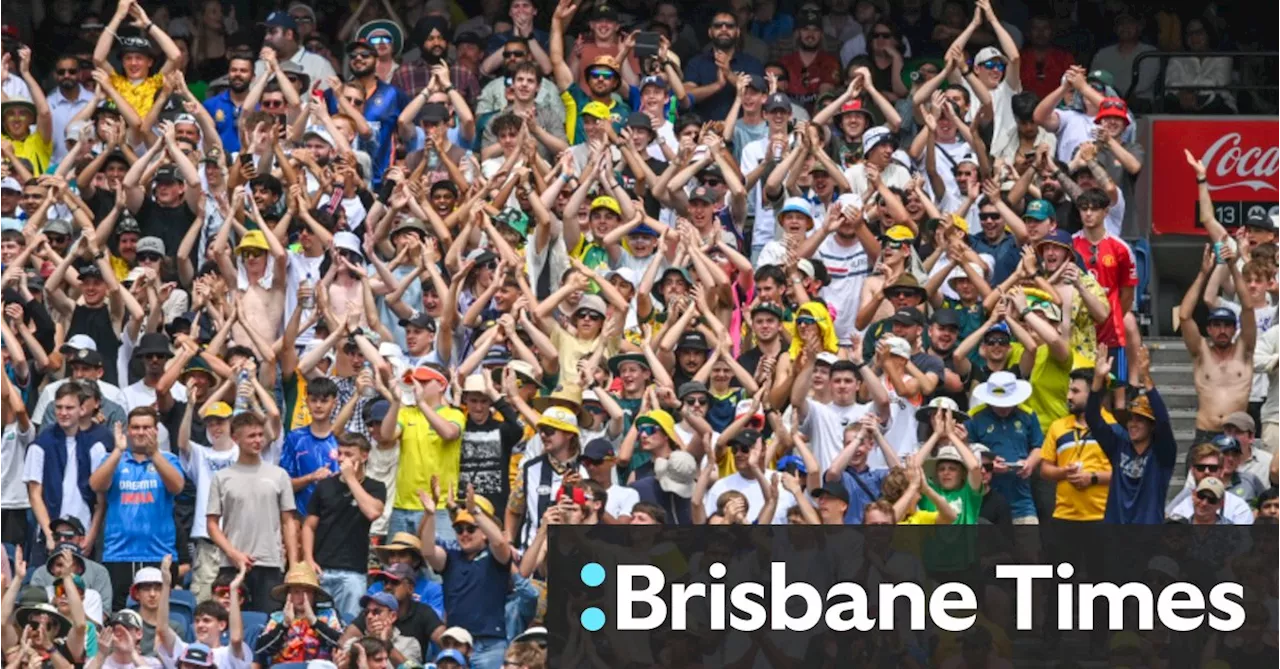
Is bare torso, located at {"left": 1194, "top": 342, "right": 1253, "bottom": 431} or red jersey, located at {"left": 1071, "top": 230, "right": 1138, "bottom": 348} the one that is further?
red jersey, located at {"left": 1071, "top": 230, "right": 1138, "bottom": 348}

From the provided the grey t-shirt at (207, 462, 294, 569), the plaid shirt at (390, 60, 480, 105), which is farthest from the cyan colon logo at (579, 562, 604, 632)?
the plaid shirt at (390, 60, 480, 105)

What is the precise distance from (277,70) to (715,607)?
468 inches

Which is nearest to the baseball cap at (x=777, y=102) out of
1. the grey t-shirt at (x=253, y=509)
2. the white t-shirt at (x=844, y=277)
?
the white t-shirt at (x=844, y=277)

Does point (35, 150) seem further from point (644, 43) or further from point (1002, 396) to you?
point (1002, 396)

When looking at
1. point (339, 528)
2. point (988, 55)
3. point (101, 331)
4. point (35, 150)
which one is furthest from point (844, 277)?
point (35, 150)

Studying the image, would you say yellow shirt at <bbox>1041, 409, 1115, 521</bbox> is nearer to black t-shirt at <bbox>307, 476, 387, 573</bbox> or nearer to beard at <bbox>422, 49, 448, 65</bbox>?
black t-shirt at <bbox>307, 476, 387, 573</bbox>

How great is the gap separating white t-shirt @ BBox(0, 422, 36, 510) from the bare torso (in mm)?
8535

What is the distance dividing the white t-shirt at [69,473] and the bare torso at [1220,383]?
8048 mm

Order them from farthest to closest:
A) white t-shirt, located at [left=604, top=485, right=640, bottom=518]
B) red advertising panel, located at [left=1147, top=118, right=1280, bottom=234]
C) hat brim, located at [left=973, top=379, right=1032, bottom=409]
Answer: red advertising panel, located at [left=1147, top=118, right=1280, bottom=234]
hat brim, located at [left=973, top=379, right=1032, bottom=409]
white t-shirt, located at [left=604, top=485, right=640, bottom=518]

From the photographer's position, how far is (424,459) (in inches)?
977

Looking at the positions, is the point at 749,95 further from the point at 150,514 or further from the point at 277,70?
the point at 150,514

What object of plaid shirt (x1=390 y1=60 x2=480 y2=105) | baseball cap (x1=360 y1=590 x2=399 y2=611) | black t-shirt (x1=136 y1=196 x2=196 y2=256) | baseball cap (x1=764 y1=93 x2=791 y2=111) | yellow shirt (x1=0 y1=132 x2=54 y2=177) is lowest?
baseball cap (x1=360 y1=590 x2=399 y2=611)

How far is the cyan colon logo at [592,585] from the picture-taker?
61.6 feet

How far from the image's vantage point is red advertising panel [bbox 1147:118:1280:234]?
29.6 meters
